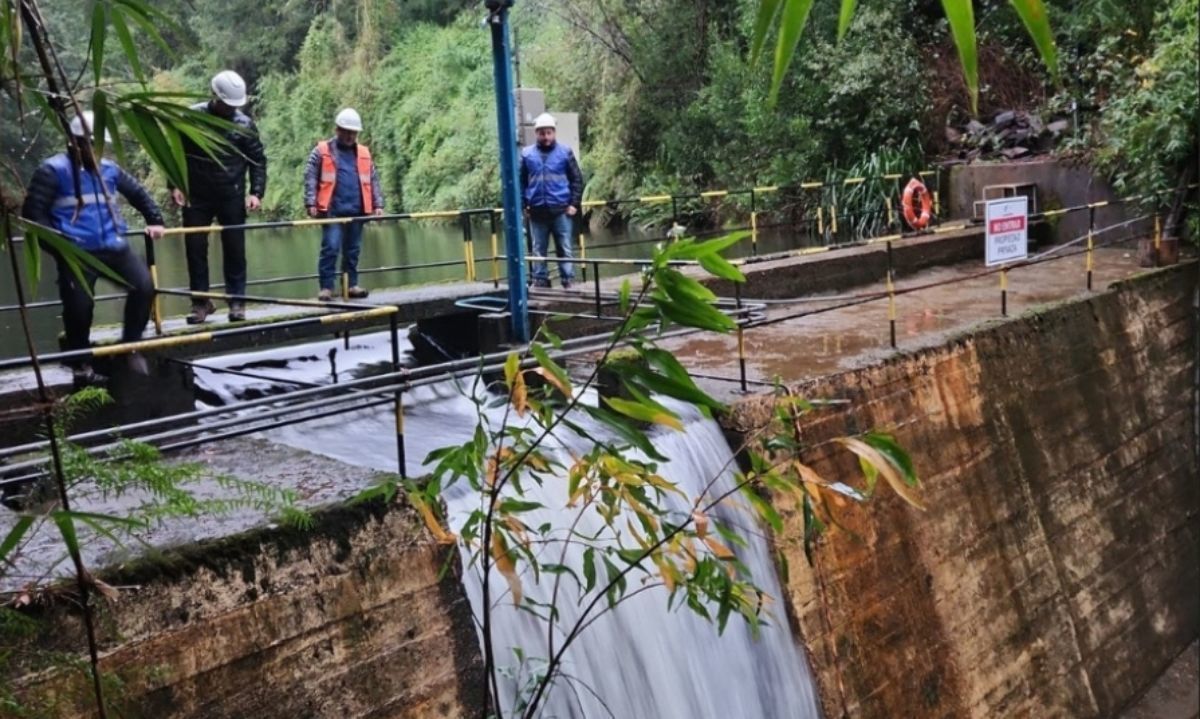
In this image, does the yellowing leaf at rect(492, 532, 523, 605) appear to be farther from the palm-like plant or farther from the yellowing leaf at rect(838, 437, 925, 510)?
the palm-like plant

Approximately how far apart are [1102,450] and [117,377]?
714 cm

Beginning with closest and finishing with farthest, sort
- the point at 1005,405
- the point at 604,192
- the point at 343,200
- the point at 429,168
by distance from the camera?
the point at 1005,405
the point at 343,200
the point at 604,192
the point at 429,168

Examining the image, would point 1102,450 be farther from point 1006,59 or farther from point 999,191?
point 1006,59

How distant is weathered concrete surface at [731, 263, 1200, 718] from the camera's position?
6.64 meters

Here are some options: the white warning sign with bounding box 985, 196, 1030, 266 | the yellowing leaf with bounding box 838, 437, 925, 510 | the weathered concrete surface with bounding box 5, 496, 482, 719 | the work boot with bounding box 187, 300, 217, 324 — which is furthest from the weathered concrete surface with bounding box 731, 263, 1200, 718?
the work boot with bounding box 187, 300, 217, 324

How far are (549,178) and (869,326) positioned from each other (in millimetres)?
3220

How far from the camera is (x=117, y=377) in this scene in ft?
22.4

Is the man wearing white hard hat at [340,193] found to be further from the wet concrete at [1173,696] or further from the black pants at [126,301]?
the wet concrete at [1173,696]

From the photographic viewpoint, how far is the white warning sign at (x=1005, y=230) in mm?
9180

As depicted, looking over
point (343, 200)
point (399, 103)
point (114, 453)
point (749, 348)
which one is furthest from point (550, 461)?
point (399, 103)

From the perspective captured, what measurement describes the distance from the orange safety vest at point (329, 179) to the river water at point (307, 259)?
2620mm

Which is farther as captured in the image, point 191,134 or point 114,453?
point 114,453

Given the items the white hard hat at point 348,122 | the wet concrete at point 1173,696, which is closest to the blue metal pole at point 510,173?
the white hard hat at point 348,122

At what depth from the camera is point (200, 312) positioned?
883cm
